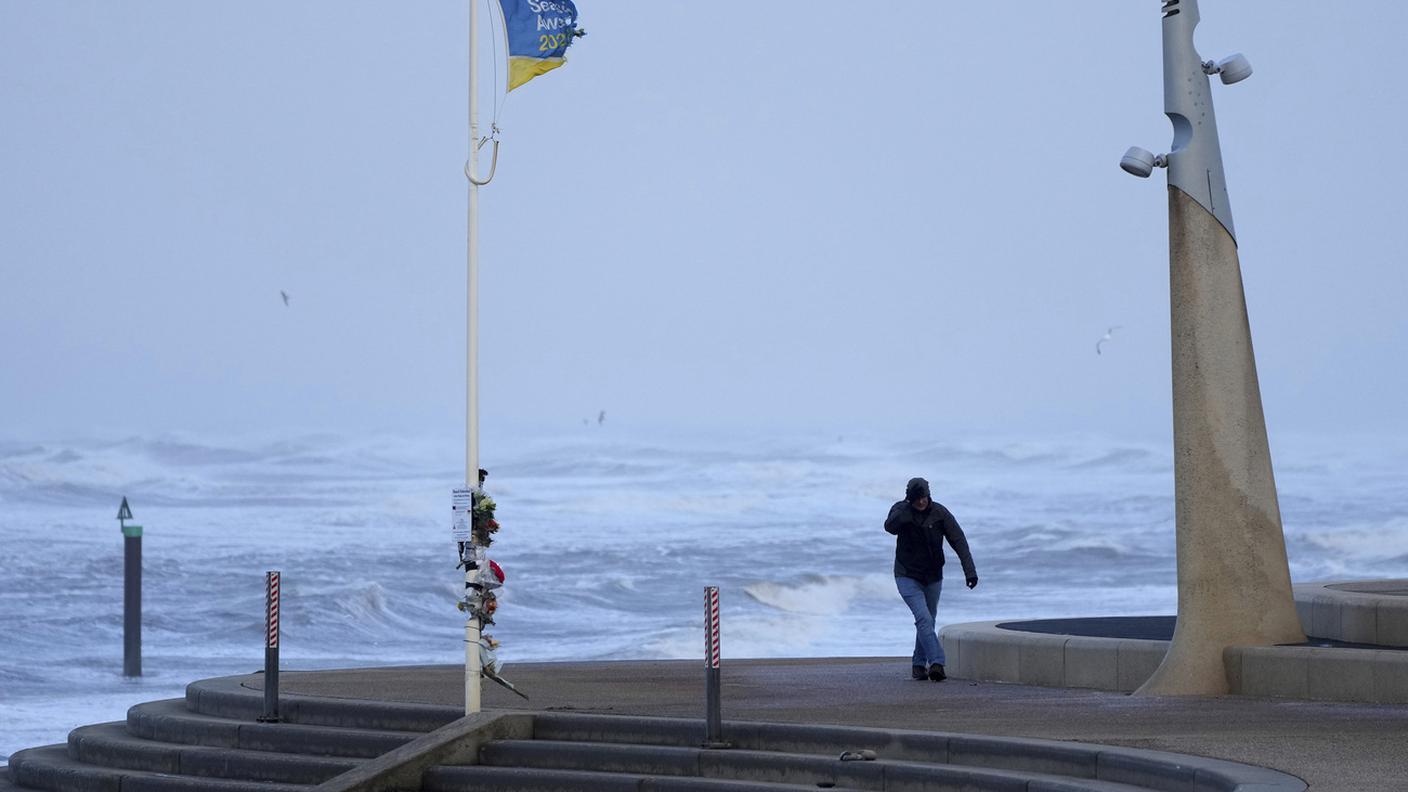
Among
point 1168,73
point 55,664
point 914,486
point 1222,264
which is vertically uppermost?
point 1168,73

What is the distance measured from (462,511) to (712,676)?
2222 mm

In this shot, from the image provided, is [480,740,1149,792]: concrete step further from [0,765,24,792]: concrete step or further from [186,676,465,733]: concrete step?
[0,765,24,792]: concrete step

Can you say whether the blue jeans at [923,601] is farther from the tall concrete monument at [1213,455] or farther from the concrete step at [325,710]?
the concrete step at [325,710]

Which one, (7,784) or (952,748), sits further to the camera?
(7,784)

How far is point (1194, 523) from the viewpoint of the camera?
13.5 metres

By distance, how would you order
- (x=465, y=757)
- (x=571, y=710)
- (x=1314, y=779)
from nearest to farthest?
(x=1314, y=779)
(x=465, y=757)
(x=571, y=710)

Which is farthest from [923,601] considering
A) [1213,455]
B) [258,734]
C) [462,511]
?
[258,734]

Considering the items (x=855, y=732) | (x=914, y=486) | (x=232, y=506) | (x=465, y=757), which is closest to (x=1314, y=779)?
(x=855, y=732)

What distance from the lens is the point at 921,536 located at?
49.0 feet

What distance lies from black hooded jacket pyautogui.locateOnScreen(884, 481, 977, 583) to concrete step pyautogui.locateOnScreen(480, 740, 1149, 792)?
4125 mm

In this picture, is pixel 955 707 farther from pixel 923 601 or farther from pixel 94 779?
pixel 94 779

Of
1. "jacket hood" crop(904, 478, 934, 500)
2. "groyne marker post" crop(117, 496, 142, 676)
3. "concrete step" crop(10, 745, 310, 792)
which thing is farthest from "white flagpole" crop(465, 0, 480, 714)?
"groyne marker post" crop(117, 496, 142, 676)

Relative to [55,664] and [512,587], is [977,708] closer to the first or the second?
[55,664]

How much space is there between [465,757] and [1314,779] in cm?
500
